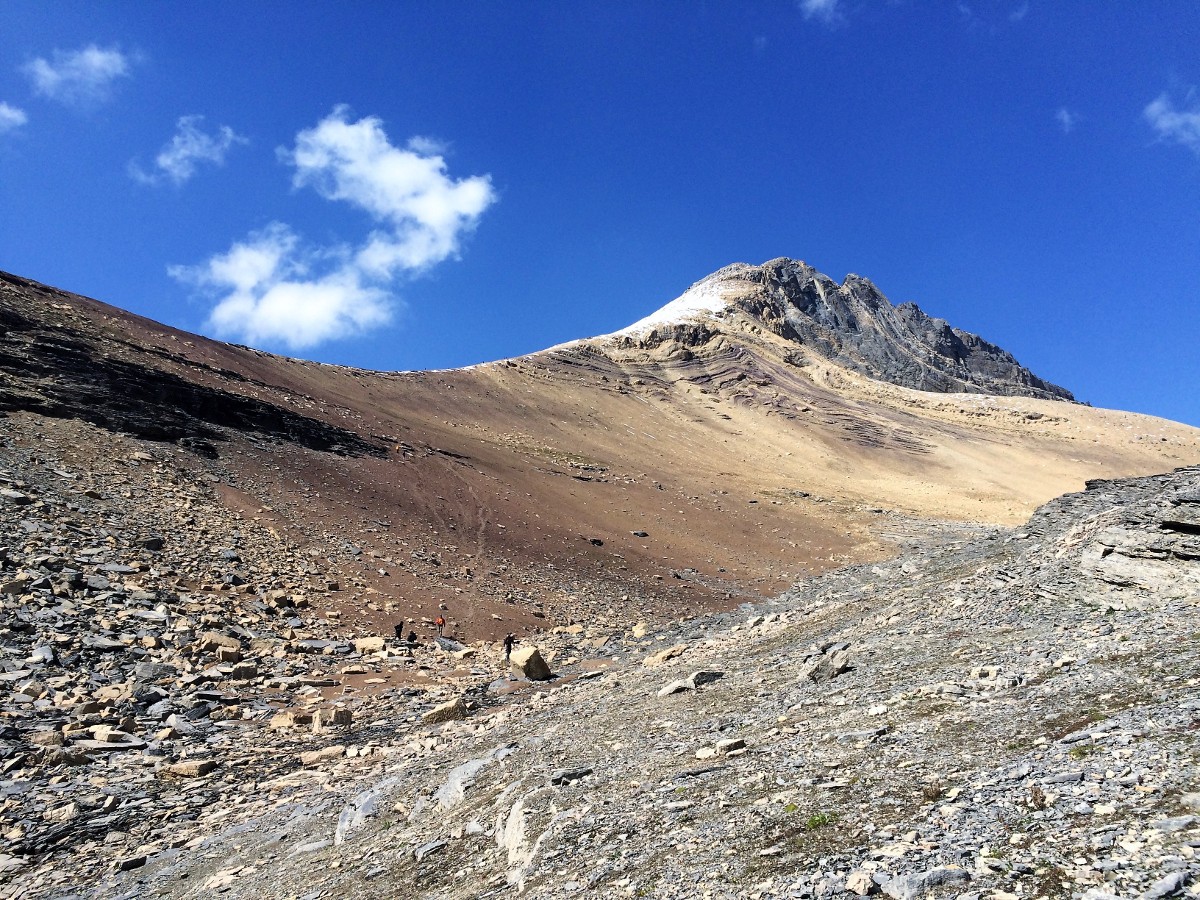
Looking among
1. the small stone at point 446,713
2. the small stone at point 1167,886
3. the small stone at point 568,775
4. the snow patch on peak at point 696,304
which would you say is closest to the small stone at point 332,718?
the small stone at point 446,713

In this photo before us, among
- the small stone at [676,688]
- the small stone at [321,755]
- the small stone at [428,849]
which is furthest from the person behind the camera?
the small stone at [676,688]

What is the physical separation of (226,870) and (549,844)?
479cm

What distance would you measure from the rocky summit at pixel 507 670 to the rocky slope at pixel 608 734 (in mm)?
58

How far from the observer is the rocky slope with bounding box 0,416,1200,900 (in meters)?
5.50

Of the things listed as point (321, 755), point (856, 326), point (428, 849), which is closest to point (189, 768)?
point (321, 755)

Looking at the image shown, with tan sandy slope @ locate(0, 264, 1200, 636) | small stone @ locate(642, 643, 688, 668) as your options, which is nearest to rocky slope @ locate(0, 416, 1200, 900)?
small stone @ locate(642, 643, 688, 668)

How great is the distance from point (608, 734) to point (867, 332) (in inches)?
4591

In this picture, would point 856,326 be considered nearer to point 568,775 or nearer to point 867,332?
point 867,332

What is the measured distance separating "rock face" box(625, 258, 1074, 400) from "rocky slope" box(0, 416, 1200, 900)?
77280 millimetres

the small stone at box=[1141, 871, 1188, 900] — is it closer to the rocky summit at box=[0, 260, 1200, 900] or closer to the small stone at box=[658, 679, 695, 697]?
the rocky summit at box=[0, 260, 1200, 900]

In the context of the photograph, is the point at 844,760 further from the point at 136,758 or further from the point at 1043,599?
the point at 136,758

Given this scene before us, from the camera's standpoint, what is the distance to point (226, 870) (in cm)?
873

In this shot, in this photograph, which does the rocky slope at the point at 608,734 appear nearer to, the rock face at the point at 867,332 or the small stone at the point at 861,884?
the small stone at the point at 861,884

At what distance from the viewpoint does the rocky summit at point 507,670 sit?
19.6ft
